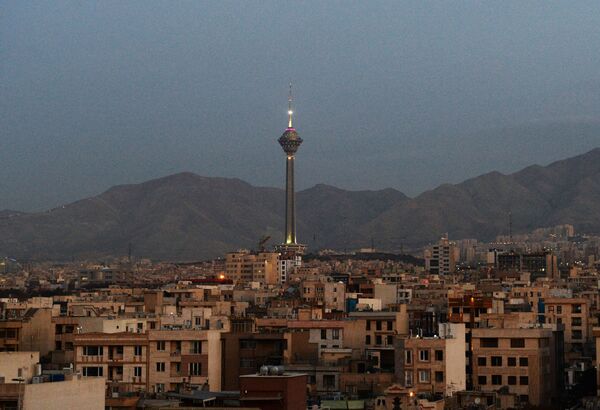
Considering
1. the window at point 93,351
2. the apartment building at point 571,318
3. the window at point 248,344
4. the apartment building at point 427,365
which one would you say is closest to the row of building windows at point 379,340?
the window at point 248,344

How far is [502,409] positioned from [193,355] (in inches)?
380

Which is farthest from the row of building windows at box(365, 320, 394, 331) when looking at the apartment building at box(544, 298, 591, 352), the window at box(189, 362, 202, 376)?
the apartment building at box(544, 298, 591, 352)

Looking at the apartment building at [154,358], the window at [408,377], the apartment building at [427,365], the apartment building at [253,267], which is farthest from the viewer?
the apartment building at [253,267]

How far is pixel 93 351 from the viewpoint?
161ft

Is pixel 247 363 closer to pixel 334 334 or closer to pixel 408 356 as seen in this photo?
pixel 334 334

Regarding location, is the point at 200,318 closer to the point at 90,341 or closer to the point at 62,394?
the point at 90,341

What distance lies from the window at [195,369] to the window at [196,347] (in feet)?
1.49

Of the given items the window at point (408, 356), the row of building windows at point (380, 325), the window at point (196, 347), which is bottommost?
the window at point (408, 356)

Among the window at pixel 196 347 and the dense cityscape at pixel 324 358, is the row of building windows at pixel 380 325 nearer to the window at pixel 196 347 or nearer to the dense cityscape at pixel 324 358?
the dense cityscape at pixel 324 358

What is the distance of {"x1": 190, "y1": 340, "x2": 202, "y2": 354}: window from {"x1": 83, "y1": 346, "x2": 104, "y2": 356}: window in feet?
10.8

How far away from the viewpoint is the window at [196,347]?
51119 mm

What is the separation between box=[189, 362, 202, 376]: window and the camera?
→ 166ft

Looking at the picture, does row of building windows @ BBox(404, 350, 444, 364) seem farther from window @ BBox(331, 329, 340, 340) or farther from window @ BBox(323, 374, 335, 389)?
window @ BBox(331, 329, 340, 340)

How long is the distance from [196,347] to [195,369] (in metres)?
0.79
